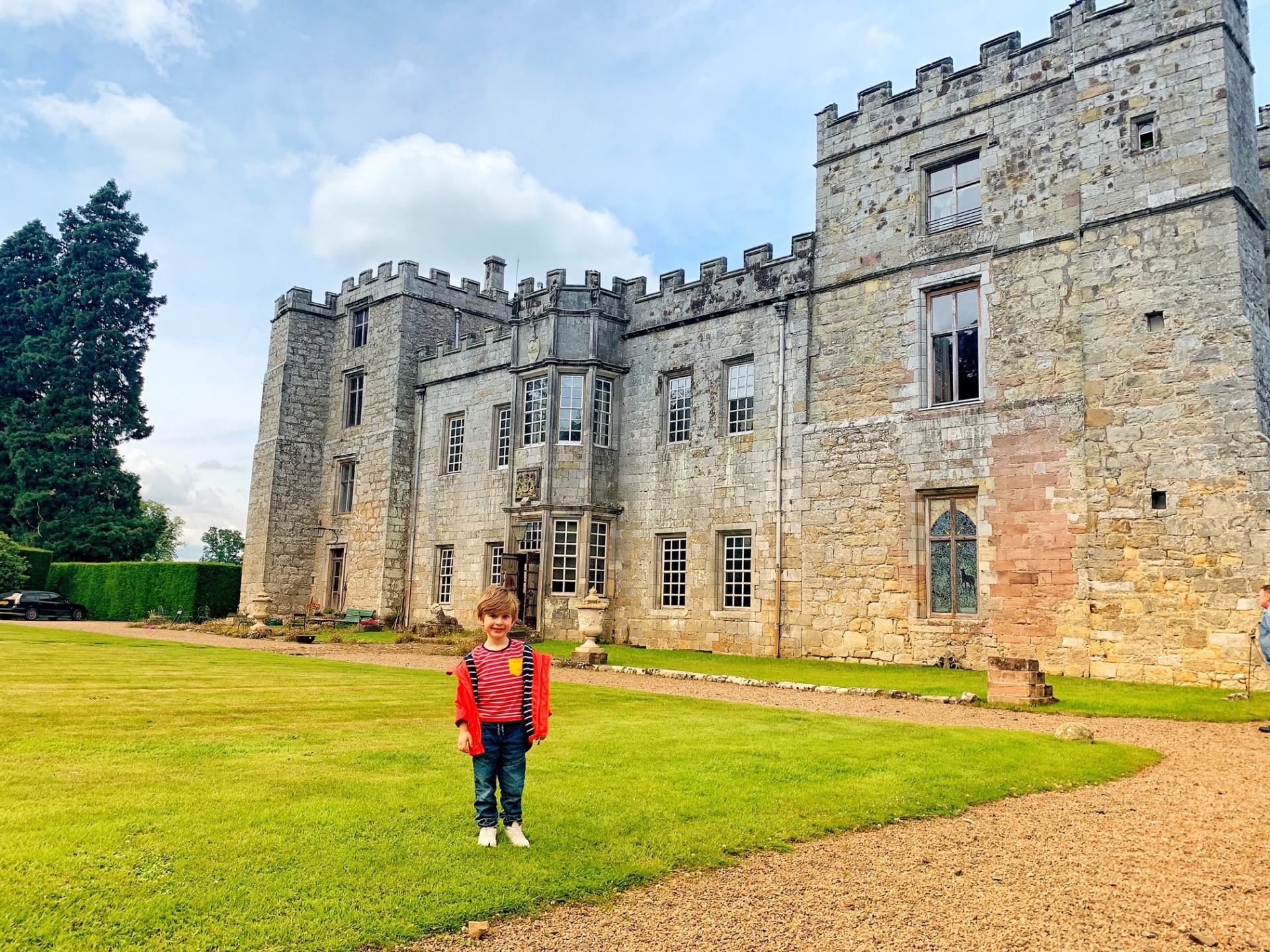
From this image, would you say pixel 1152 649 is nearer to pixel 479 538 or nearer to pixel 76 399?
pixel 479 538

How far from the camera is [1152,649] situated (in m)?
13.3

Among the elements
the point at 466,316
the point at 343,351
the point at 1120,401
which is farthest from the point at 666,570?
the point at 343,351

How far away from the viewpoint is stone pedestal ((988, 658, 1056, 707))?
11328 mm

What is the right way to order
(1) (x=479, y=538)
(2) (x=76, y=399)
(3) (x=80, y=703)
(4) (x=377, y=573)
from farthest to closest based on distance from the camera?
(2) (x=76, y=399) → (4) (x=377, y=573) → (1) (x=479, y=538) → (3) (x=80, y=703)

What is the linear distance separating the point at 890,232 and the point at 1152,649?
863 centimetres

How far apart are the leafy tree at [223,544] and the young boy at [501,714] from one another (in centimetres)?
8078

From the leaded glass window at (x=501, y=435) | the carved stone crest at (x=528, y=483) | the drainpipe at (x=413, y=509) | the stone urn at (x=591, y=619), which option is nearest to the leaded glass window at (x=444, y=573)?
the drainpipe at (x=413, y=509)

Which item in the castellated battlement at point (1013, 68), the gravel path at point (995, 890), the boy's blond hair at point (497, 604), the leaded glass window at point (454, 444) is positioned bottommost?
the gravel path at point (995, 890)

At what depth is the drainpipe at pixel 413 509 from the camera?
25641 mm

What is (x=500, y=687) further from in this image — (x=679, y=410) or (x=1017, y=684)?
(x=679, y=410)

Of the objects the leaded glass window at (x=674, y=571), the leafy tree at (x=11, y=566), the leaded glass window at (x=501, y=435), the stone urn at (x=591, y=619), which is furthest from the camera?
the leafy tree at (x=11, y=566)

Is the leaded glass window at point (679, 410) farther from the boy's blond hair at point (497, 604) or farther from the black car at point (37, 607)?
the black car at point (37, 607)

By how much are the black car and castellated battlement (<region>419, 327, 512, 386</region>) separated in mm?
14053

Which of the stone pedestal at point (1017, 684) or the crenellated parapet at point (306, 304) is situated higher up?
the crenellated parapet at point (306, 304)
